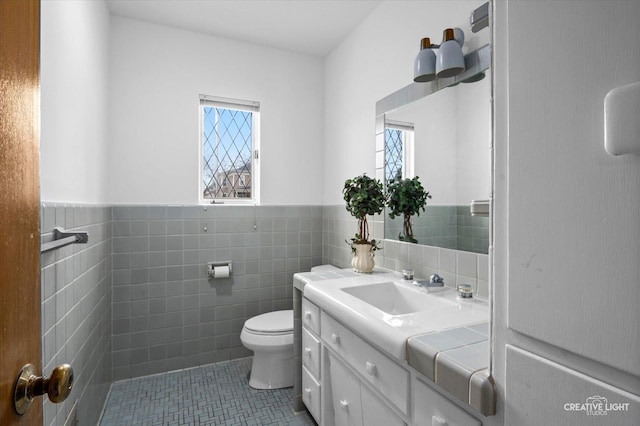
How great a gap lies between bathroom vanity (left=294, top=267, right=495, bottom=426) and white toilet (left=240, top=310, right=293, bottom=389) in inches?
10.7

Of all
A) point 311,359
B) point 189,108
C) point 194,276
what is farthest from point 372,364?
point 189,108

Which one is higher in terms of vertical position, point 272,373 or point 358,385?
point 358,385

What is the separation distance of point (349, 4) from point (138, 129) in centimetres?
172

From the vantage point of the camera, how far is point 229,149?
9.19 ft

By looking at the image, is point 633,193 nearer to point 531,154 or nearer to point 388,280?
point 531,154

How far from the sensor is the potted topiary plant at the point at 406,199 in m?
1.85

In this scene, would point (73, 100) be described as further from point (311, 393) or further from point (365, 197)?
point (311, 393)

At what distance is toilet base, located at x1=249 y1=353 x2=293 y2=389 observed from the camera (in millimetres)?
2314

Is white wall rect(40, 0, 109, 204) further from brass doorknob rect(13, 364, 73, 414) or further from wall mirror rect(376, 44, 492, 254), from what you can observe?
wall mirror rect(376, 44, 492, 254)

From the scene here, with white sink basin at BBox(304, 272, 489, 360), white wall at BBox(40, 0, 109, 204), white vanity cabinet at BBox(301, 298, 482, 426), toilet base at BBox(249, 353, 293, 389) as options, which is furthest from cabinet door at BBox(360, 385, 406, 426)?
white wall at BBox(40, 0, 109, 204)

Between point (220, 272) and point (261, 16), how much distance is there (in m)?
1.90

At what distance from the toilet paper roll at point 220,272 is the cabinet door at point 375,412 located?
1.59m

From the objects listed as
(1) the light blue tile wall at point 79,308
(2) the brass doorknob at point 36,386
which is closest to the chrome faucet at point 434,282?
(2) the brass doorknob at point 36,386

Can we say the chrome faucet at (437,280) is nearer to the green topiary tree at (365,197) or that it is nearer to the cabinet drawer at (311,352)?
the green topiary tree at (365,197)
